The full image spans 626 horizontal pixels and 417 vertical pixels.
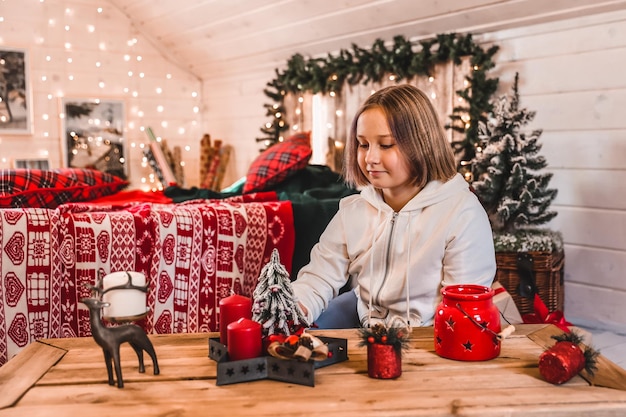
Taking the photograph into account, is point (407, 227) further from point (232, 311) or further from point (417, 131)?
point (232, 311)

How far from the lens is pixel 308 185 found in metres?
3.50

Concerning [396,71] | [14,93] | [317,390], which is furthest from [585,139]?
[14,93]

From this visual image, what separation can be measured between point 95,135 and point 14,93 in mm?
743

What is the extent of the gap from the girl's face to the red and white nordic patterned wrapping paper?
100 cm

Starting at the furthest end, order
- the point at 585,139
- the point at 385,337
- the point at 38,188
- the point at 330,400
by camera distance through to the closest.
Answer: the point at 585,139, the point at 38,188, the point at 385,337, the point at 330,400

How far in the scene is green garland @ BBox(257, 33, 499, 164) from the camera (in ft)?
11.2

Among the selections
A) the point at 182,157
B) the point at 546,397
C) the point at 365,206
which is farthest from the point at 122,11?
the point at 546,397

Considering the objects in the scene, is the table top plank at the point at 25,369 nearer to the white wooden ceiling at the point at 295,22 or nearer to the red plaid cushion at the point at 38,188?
the red plaid cushion at the point at 38,188

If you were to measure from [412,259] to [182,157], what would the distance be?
4844 mm

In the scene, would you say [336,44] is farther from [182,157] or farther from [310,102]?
[182,157]

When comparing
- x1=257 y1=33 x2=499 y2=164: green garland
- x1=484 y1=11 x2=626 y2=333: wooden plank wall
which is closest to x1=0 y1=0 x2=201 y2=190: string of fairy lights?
x1=257 y1=33 x2=499 y2=164: green garland

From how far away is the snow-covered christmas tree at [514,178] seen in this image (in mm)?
2965

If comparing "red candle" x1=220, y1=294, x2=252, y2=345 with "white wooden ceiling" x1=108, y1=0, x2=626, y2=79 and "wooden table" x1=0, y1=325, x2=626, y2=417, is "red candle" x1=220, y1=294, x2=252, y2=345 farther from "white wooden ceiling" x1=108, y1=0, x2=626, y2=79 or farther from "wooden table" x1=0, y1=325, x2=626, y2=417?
"white wooden ceiling" x1=108, y1=0, x2=626, y2=79

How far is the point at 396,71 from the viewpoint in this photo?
3895 mm
